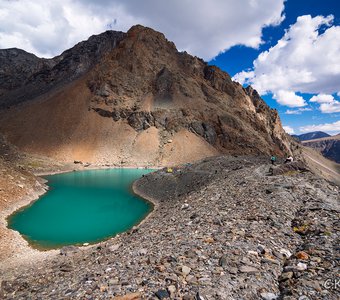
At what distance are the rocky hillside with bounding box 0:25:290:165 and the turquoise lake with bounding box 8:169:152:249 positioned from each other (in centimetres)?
4784

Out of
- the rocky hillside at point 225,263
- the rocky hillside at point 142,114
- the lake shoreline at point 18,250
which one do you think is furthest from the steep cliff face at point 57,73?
the rocky hillside at point 225,263

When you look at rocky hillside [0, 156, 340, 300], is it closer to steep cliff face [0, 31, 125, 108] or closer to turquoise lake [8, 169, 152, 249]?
turquoise lake [8, 169, 152, 249]

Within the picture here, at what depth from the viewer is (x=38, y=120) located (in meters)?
110

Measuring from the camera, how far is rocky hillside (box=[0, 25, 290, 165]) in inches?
4055

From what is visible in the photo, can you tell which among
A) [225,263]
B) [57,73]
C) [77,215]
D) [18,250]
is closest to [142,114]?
[77,215]

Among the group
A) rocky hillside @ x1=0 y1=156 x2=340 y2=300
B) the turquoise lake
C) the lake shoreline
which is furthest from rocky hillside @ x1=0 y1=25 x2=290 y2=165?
rocky hillside @ x1=0 y1=156 x2=340 y2=300

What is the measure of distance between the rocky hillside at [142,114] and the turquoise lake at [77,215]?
4784cm

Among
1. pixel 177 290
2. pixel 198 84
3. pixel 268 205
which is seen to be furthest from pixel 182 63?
pixel 177 290

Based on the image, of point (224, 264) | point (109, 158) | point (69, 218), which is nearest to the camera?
point (224, 264)

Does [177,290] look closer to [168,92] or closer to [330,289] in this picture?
[330,289]

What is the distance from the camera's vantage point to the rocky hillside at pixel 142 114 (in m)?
103

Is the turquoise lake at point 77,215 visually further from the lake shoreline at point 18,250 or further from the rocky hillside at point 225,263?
the rocky hillside at point 225,263

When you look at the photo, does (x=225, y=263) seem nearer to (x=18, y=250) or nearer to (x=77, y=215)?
(x=18, y=250)

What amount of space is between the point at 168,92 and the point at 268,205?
111m
